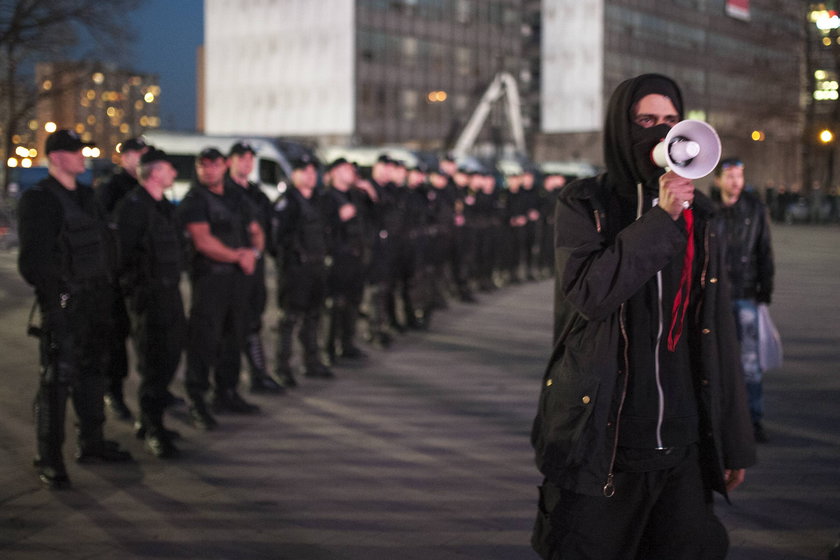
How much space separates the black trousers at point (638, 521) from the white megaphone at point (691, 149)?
0.86m

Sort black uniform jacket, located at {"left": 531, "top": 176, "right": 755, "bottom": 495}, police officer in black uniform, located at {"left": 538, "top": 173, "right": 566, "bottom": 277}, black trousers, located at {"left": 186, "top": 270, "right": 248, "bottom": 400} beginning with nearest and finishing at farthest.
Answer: black uniform jacket, located at {"left": 531, "top": 176, "right": 755, "bottom": 495} → black trousers, located at {"left": 186, "top": 270, "right": 248, "bottom": 400} → police officer in black uniform, located at {"left": 538, "top": 173, "right": 566, "bottom": 277}

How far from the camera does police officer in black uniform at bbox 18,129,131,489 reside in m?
6.21

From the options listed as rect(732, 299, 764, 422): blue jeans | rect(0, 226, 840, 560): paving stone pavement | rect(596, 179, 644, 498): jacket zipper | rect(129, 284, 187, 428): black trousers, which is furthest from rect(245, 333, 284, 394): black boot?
rect(596, 179, 644, 498): jacket zipper

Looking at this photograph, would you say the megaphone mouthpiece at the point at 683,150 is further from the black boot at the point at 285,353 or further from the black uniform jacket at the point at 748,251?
the black boot at the point at 285,353

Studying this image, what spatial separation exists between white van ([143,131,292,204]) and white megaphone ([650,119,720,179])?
2285 centimetres

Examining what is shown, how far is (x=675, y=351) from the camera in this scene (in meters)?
3.20

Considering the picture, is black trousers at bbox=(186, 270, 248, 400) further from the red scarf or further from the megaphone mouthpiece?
the megaphone mouthpiece

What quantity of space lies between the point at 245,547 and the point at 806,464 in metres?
3.63

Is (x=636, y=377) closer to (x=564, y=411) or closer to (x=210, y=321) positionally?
(x=564, y=411)

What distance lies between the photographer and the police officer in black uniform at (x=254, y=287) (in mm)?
8953

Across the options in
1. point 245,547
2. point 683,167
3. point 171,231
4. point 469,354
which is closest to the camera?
point 683,167

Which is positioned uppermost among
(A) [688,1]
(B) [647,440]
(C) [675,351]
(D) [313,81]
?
(A) [688,1]

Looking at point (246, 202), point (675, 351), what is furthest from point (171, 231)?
point (675, 351)

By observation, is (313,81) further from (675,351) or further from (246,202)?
(675,351)
